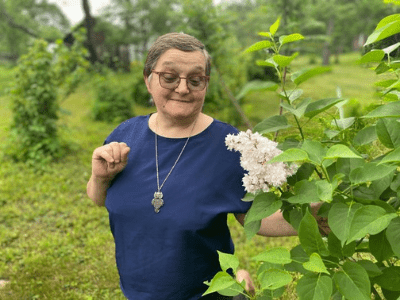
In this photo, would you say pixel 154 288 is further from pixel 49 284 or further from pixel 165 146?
pixel 49 284

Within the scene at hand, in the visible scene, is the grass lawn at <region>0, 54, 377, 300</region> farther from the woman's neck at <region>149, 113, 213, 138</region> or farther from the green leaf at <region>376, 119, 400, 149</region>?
the green leaf at <region>376, 119, 400, 149</region>

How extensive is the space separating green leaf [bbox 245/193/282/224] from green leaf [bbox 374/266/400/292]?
31 centimetres

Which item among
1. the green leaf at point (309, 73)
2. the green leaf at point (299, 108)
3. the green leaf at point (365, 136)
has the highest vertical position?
the green leaf at point (309, 73)

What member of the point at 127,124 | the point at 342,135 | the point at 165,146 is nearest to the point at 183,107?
the point at 165,146

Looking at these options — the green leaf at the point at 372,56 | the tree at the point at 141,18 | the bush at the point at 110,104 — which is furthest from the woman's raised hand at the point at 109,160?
the tree at the point at 141,18

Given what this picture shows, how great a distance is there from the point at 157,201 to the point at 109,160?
0.27 meters

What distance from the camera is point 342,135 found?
1.20 metres

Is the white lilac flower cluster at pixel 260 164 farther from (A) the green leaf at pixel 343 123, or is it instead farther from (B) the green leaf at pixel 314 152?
(A) the green leaf at pixel 343 123

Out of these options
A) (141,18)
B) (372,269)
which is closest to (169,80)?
(372,269)

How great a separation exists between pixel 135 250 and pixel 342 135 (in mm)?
1002

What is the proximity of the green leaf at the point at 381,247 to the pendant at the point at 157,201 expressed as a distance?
0.88 m

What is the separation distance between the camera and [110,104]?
1018 centimetres

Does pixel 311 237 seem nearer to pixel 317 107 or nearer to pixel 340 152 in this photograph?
pixel 340 152

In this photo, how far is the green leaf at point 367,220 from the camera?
2.35 ft
